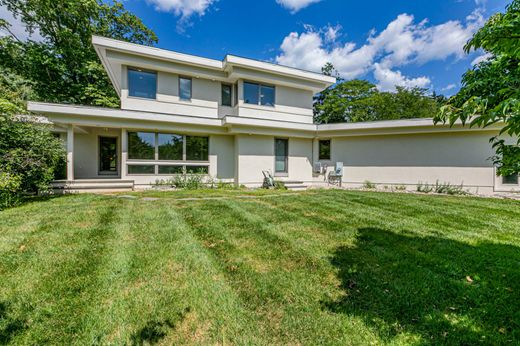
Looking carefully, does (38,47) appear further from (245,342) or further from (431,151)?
(431,151)

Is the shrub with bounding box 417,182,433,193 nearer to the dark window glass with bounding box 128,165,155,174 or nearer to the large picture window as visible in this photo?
the large picture window

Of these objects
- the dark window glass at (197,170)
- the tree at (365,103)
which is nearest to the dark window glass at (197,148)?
the dark window glass at (197,170)

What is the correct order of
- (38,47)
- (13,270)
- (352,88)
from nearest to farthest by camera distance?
(13,270), (38,47), (352,88)

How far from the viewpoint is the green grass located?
2137mm

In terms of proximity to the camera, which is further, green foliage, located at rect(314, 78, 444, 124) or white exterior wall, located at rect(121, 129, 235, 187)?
green foliage, located at rect(314, 78, 444, 124)

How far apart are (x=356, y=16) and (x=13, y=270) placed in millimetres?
23342

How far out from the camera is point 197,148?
11.9 metres

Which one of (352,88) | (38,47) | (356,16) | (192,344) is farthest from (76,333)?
(352,88)

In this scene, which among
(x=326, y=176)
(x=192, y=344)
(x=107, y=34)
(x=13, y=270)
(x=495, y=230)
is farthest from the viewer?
(x=107, y=34)

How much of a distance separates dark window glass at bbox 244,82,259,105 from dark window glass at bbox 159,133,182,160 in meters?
4.31

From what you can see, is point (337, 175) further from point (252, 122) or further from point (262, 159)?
point (252, 122)

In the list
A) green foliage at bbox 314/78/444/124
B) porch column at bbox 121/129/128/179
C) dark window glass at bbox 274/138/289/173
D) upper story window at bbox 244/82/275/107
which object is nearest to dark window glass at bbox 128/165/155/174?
porch column at bbox 121/129/128/179

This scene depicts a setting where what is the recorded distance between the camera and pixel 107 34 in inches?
781

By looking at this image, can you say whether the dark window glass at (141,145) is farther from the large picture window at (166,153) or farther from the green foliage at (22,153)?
the green foliage at (22,153)
